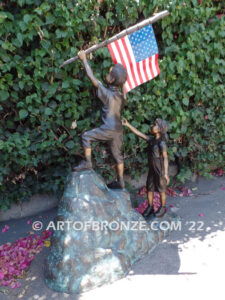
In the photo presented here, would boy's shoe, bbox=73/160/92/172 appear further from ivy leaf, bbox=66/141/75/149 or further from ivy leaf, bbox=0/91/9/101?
ivy leaf, bbox=0/91/9/101

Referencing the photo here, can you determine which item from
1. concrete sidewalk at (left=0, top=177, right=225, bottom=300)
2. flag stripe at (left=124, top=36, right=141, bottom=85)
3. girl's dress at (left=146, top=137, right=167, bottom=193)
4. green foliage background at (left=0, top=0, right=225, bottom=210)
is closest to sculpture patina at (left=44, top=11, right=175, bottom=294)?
concrete sidewalk at (left=0, top=177, right=225, bottom=300)

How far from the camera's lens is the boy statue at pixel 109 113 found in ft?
10.6

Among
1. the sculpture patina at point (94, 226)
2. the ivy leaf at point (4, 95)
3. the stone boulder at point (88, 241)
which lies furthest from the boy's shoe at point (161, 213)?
the ivy leaf at point (4, 95)

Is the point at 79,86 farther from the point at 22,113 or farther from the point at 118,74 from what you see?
the point at 118,74

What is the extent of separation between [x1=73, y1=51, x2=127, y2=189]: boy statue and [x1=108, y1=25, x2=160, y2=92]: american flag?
0.31 m

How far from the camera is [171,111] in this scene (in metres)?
4.96

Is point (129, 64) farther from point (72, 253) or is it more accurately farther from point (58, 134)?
point (72, 253)

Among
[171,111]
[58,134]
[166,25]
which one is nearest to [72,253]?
[58,134]

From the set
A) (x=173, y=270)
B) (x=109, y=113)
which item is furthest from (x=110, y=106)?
(x=173, y=270)

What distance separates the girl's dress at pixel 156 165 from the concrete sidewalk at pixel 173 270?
0.78m

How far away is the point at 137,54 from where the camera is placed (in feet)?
12.0

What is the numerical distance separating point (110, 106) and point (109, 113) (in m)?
0.09

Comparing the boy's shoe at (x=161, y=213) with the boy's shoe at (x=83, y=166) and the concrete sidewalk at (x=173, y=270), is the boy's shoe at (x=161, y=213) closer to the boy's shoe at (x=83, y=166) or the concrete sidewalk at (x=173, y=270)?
the concrete sidewalk at (x=173, y=270)

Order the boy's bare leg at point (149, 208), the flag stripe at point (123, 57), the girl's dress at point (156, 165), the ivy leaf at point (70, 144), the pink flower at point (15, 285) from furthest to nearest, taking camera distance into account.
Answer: the ivy leaf at point (70, 144), the boy's bare leg at point (149, 208), the girl's dress at point (156, 165), the flag stripe at point (123, 57), the pink flower at point (15, 285)
